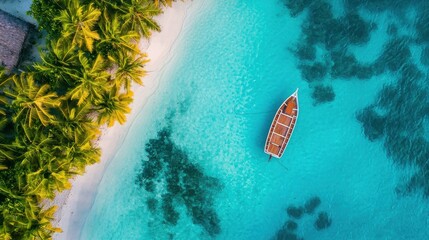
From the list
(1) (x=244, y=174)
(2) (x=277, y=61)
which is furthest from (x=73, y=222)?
(2) (x=277, y=61)

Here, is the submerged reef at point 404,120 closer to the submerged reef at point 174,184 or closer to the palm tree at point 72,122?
the submerged reef at point 174,184

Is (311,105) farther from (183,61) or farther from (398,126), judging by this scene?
(183,61)

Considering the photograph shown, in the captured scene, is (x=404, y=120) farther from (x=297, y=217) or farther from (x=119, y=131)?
(x=119, y=131)

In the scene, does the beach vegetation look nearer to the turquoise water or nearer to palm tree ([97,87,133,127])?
palm tree ([97,87,133,127])

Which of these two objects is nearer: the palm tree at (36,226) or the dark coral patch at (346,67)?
the palm tree at (36,226)

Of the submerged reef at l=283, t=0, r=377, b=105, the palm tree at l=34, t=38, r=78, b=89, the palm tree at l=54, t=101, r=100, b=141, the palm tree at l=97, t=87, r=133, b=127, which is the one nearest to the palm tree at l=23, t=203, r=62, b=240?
the palm tree at l=54, t=101, r=100, b=141

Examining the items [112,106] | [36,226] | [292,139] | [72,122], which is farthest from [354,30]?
[36,226]

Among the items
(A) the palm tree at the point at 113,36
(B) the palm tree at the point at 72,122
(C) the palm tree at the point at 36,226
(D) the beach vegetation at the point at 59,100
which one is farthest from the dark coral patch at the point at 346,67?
(C) the palm tree at the point at 36,226
